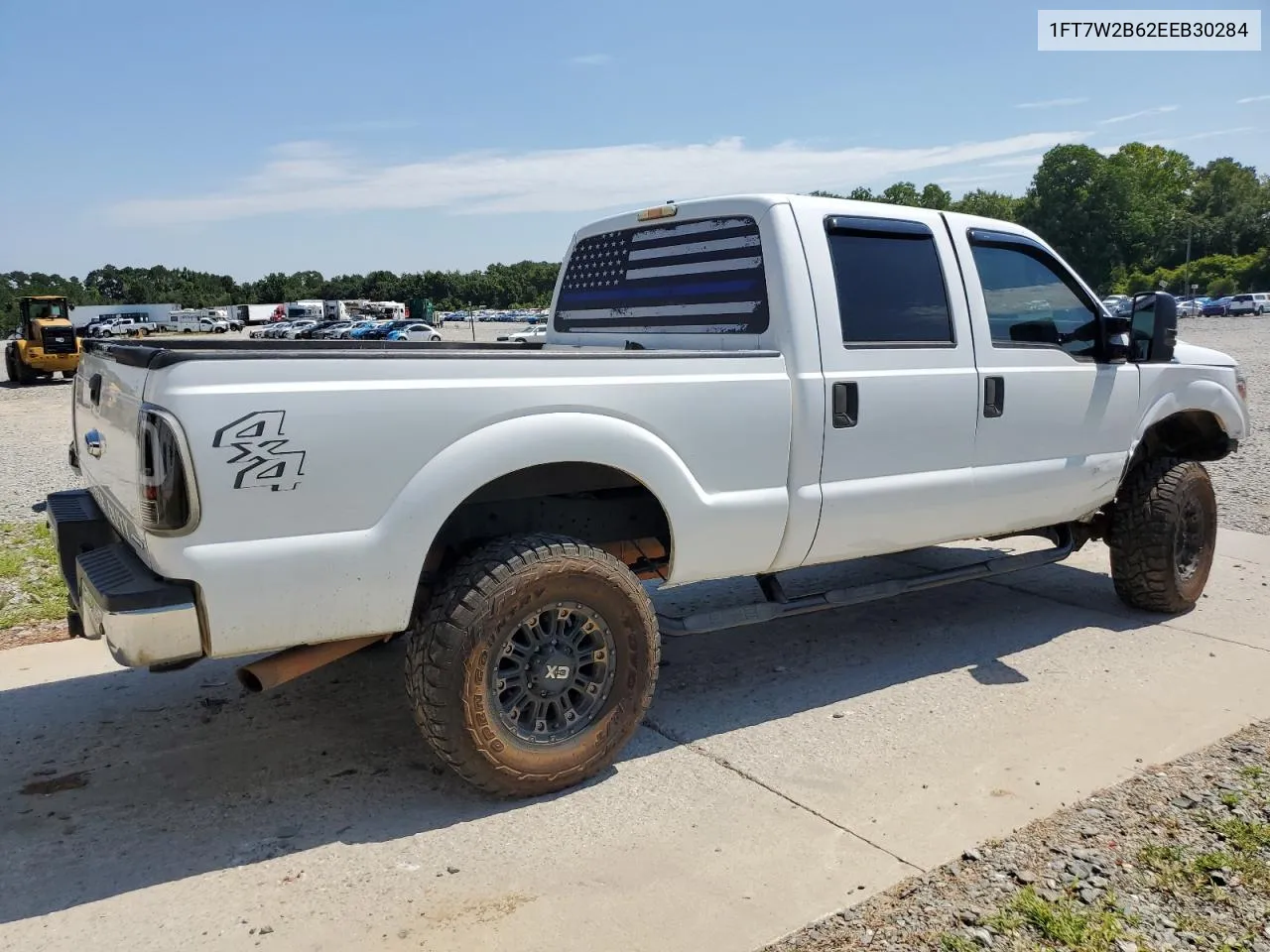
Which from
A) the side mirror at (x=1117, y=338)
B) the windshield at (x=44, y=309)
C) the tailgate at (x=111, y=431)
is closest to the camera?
the tailgate at (x=111, y=431)

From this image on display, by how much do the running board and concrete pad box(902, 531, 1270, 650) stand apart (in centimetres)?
80

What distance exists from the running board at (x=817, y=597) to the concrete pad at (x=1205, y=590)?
0.80 m

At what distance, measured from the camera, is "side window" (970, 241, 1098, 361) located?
4.82m

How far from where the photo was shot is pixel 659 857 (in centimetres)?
319

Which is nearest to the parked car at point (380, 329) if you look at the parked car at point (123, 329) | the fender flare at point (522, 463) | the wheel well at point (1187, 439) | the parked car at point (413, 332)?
the parked car at point (413, 332)

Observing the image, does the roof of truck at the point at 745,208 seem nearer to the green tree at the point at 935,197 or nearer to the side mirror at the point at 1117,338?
the side mirror at the point at 1117,338

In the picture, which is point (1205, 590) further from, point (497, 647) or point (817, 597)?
point (497, 647)

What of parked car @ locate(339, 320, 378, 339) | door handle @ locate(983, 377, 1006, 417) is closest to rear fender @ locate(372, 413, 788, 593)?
door handle @ locate(983, 377, 1006, 417)

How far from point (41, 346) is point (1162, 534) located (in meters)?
28.4

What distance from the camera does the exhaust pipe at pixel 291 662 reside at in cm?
323

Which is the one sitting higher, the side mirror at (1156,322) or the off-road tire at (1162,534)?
the side mirror at (1156,322)

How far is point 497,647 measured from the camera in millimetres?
3350

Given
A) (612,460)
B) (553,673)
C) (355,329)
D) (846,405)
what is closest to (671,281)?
(846,405)

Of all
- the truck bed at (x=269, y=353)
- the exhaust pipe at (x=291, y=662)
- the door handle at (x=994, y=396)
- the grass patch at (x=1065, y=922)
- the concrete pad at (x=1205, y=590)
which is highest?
the truck bed at (x=269, y=353)
